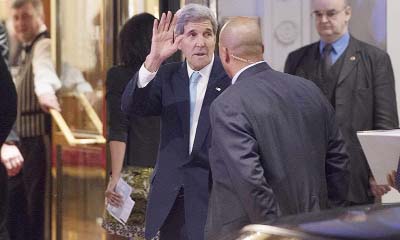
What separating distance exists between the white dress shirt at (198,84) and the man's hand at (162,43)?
0.11 feet

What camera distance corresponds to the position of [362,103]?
5855 mm

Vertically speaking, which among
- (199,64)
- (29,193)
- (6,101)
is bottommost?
(29,193)

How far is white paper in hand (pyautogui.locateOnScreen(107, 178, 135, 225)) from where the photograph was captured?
561 centimetres

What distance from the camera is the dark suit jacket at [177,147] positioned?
480cm

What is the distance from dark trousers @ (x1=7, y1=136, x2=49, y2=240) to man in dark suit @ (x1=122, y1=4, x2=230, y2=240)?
241cm

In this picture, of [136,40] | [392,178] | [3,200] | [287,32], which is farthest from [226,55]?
[287,32]

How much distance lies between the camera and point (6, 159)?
627cm

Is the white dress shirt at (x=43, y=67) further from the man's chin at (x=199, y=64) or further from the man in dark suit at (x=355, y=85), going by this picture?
the man's chin at (x=199, y=64)

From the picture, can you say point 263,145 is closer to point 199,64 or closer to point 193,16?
point 199,64

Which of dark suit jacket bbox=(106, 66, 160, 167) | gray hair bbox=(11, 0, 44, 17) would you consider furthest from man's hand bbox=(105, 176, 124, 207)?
gray hair bbox=(11, 0, 44, 17)

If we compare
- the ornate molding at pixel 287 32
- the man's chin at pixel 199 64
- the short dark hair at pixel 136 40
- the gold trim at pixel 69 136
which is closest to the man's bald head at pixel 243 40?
the man's chin at pixel 199 64

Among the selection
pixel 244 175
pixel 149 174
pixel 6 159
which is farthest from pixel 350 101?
pixel 6 159

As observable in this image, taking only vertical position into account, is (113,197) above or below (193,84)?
below

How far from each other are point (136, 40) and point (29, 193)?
6.55ft
